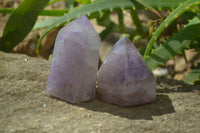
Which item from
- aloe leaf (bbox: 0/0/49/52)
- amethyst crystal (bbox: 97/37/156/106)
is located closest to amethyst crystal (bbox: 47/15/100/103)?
amethyst crystal (bbox: 97/37/156/106)

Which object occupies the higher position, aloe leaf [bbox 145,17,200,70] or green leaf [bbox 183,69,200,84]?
aloe leaf [bbox 145,17,200,70]

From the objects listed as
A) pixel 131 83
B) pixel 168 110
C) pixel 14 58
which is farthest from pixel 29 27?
pixel 168 110

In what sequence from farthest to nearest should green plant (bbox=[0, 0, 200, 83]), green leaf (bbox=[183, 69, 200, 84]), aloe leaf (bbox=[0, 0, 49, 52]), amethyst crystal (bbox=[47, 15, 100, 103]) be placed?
1. green leaf (bbox=[183, 69, 200, 84])
2. aloe leaf (bbox=[0, 0, 49, 52])
3. green plant (bbox=[0, 0, 200, 83])
4. amethyst crystal (bbox=[47, 15, 100, 103])

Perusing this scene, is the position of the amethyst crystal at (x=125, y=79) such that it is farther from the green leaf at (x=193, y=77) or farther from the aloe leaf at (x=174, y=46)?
the green leaf at (x=193, y=77)

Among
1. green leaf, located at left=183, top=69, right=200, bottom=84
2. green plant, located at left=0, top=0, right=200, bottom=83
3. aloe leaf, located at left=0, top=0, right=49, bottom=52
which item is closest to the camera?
green plant, located at left=0, top=0, right=200, bottom=83

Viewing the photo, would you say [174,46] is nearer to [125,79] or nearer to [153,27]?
[153,27]

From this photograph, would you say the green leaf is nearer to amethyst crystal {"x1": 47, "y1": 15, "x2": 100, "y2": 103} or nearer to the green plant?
the green plant

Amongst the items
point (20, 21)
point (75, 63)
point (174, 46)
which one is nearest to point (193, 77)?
point (174, 46)
